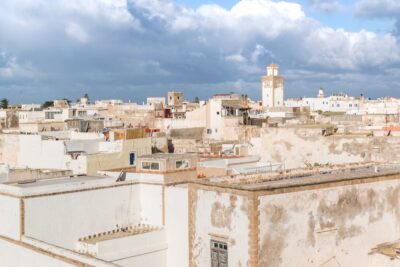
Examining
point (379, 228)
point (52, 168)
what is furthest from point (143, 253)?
point (52, 168)

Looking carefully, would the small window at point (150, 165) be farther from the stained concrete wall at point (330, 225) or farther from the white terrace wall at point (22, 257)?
the stained concrete wall at point (330, 225)

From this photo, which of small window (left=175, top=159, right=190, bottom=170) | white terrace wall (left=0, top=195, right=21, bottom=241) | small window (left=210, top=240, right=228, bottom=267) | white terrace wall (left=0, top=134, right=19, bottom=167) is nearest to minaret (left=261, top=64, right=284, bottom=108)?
white terrace wall (left=0, top=134, right=19, bottom=167)

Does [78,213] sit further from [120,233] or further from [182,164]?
[182,164]

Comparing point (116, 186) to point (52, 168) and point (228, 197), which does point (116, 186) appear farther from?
point (52, 168)

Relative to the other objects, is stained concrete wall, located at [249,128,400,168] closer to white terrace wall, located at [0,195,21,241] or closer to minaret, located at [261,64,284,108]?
white terrace wall, located at [0,195,21,241]

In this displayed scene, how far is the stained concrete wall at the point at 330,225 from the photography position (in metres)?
14.5

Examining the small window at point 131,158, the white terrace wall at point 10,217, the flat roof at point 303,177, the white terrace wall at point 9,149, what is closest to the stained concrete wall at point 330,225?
the flat roof at point 303,177

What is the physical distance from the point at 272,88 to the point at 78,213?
61357mm

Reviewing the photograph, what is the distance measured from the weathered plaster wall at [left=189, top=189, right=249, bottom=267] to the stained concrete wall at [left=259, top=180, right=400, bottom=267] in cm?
50

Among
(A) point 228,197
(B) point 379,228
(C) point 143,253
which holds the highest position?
(A) point 228,197

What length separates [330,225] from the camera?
50.9 feet

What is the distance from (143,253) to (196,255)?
4415 millimetres

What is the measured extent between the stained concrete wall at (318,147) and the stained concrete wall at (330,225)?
284 inches

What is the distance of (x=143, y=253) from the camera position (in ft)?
65.1
